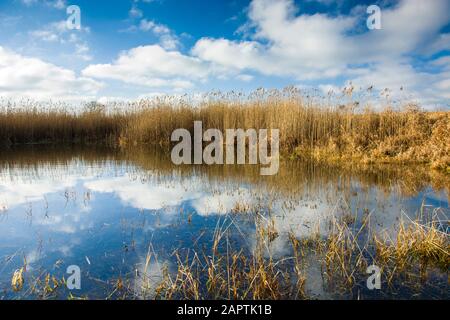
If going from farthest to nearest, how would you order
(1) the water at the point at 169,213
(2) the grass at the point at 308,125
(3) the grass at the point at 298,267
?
(2) the grass at the point at 308,125
(1) the water at the point at 169,213
(3) the grass at the point at 298,267

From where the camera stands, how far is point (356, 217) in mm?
5570

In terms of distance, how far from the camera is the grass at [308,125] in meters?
12.1

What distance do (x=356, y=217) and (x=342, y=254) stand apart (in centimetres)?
177

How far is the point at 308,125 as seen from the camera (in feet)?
47.4

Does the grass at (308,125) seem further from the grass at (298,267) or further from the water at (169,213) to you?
the grass at (298,267)

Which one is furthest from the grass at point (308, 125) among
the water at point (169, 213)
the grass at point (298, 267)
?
the grass at point (298, 267)

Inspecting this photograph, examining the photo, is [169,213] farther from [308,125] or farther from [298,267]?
[308,125]

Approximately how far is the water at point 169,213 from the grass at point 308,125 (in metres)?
1.90

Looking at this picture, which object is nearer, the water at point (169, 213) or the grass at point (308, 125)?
the water at point (169, 213)

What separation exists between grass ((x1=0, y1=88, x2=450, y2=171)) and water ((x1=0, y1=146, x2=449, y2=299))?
6.24ft

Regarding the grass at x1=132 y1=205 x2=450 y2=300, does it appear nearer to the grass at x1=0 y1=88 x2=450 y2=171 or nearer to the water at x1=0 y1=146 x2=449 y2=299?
the water at x1=0 y1=146 x2=449 y2=299

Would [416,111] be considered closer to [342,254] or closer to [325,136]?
[325,136]
